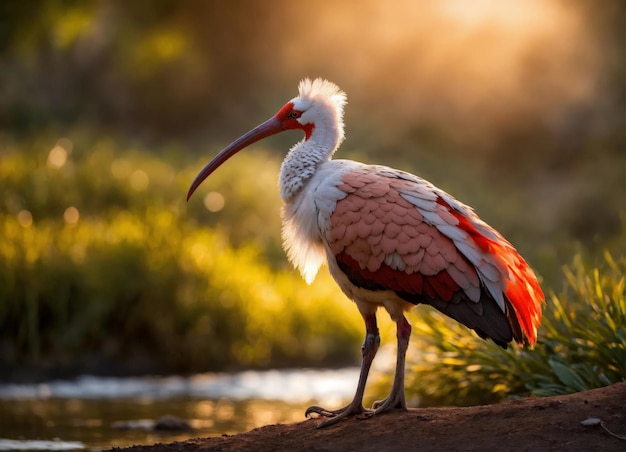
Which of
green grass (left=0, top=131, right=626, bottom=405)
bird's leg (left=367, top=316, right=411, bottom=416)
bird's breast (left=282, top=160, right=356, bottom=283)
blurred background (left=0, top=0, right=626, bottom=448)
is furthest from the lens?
blurred background (left=0, top=0, right=626, bottom=448)

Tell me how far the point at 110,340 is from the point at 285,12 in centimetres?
2199

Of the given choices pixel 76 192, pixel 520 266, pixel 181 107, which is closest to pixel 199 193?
pixel 76 192

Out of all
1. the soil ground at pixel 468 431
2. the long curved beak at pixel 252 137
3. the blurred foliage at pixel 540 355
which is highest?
the long curved beak at pixel 252 137

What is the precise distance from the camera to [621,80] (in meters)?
27.1

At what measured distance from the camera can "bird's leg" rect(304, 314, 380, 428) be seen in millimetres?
5680

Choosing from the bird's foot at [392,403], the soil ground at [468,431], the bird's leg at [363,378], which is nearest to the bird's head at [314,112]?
the bird's leg at [363,378]

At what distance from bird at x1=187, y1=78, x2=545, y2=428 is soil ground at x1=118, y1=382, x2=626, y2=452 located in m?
0.22

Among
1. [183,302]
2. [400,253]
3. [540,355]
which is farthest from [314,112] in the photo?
[183,302]

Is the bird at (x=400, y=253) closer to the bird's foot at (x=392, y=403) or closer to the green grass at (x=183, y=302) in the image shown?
the bird's foot at (x=392, y=403)

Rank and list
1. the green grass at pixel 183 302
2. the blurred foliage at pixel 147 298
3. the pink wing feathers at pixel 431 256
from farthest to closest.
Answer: the blurred foliage at pixel 147 298 < the green grass at pixel 183 302 < the pink wing feathers at pixel 431 256

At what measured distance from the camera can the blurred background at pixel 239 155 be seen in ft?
36.2

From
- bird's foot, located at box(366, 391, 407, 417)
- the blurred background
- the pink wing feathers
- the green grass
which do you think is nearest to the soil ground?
bird's foot, located at box(366, 391, 407, 417)

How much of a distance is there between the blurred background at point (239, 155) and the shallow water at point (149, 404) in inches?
15.4

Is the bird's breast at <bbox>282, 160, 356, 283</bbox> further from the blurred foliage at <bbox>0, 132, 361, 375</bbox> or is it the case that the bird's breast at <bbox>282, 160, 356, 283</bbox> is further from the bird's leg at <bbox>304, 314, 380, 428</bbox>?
the blurred foliage at <bbox>0, 132, 361, 375</bbox>
